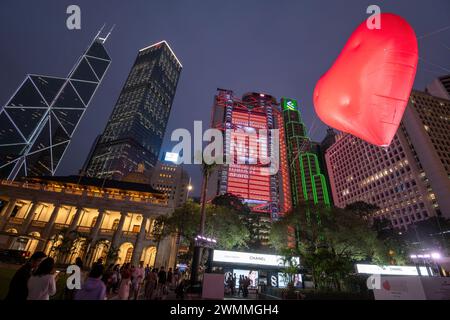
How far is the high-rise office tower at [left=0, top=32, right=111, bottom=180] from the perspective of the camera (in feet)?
297

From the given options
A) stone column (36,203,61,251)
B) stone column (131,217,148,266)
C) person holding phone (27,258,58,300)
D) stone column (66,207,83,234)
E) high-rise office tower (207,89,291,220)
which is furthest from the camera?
high-rise office tower (207,89,291,220)

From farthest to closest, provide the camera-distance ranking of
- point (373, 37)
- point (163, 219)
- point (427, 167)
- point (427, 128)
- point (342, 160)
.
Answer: point (342, 160), point (427, 128), point (427, 167), point (163, 219), point (373, 37)

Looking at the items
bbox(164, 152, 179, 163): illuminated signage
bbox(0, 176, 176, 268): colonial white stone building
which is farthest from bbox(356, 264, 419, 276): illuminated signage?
bbox(164, 152, 179, 163): illuminated signage

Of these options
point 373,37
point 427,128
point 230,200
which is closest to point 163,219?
point 373,37

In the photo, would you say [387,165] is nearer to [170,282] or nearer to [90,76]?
[170,282]

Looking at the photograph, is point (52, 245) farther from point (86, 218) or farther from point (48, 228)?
point (86, 218)

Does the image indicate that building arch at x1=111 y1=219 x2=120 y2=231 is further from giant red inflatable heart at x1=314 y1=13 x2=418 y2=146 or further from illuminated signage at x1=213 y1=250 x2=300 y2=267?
giant red inflatable heart at x1=314 y1=13 x2=418 y2=146

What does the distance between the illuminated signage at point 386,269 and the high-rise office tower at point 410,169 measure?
50.6 metres

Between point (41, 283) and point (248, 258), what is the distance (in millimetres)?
23483

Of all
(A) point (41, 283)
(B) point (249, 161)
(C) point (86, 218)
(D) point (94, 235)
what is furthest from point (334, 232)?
(B) point (249, 161)

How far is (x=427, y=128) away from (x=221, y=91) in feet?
333

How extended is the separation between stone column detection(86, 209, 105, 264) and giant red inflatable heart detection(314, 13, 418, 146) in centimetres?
4537
